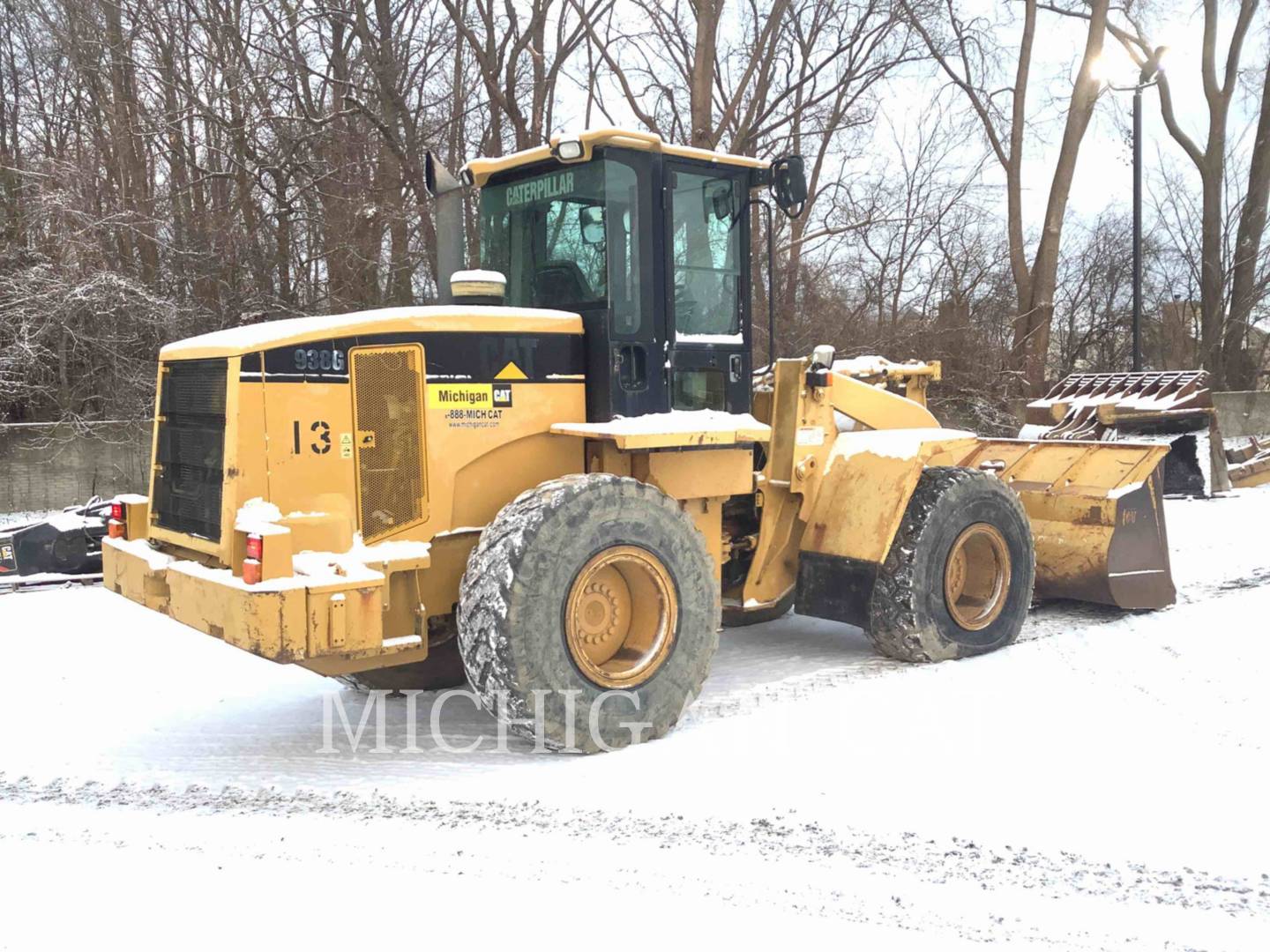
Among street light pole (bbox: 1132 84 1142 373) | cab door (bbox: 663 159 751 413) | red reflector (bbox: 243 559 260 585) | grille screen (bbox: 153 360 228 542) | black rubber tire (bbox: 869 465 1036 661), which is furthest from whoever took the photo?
street light pole (bbox: 1132 84 1142 373)

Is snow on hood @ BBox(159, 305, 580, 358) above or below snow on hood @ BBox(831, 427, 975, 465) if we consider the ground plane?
above

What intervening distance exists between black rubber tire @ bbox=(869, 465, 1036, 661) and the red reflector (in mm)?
3589

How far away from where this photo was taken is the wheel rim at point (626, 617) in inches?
201

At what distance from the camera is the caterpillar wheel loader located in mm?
4719

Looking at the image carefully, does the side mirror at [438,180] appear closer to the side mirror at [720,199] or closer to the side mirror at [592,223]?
the side mirror at [592,223]

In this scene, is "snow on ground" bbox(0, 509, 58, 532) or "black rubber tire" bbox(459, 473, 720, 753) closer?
"black rubber tire" bbox(459, 473, 720, 753)

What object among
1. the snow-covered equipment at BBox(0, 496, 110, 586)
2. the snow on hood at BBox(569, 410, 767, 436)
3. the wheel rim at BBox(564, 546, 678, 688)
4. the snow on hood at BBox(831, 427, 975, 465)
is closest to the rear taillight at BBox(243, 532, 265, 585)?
the wheel rim at BBox(564, 546, 678, 688)

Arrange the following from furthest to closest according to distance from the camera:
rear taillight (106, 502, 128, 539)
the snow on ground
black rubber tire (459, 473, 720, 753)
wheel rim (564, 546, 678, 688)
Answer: the snow on ground
rear taillight (106, 502, 128, 539)
wheel rim (564, 546, 678, 688)
black rubber tire (459, 473, 720, 753)

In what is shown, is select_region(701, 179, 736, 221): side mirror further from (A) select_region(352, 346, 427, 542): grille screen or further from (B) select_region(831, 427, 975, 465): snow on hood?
(A) select_region(352, 346, 427, 542): grille screen

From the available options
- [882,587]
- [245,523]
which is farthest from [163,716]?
[882,587]

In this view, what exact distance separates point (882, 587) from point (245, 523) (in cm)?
362

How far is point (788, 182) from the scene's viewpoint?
588cm

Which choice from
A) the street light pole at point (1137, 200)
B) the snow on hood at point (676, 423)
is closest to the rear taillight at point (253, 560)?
the snow on hood at point (676, 423)

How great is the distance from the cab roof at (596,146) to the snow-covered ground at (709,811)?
293cm
